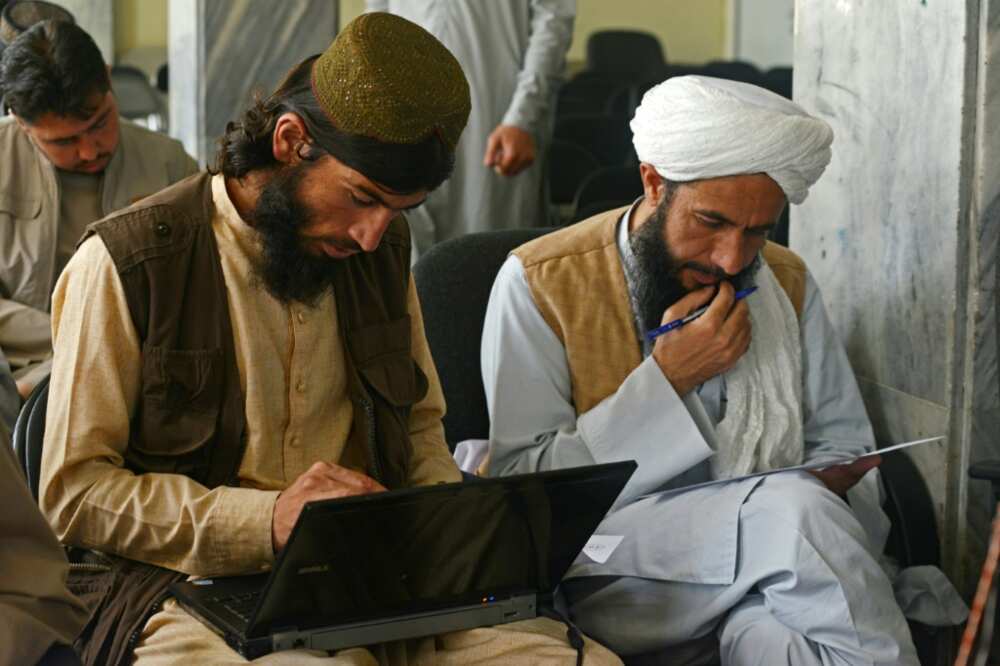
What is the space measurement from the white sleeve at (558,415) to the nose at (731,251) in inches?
8.9

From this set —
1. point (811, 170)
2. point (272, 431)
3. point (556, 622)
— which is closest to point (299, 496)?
point (272, 431)

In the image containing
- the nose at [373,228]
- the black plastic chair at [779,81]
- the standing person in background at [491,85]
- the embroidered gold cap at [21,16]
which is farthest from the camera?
the black plastic chair at [779,81]

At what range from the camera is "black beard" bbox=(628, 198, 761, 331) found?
2.72m

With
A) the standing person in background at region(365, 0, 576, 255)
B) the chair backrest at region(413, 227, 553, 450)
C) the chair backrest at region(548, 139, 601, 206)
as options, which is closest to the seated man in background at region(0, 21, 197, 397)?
the standing person in background at region(365, 0, 576, 255)

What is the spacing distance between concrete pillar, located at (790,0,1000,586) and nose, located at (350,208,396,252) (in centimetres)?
120

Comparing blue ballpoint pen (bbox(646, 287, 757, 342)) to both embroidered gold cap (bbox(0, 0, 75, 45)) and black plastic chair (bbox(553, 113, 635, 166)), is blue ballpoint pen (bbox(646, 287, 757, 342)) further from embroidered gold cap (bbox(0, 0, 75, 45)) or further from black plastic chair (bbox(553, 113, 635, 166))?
black plastic chair (bbox(553, 113, 635, 166))

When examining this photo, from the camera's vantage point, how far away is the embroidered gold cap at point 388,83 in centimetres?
216

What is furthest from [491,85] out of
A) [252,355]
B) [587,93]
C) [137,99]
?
[137,99]

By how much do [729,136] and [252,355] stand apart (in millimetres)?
980

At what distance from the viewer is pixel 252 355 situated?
2.24 metres

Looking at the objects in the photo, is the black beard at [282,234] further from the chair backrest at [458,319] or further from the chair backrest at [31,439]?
the chair backrest at [458,319]

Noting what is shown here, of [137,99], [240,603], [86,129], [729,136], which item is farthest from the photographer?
[137,99]

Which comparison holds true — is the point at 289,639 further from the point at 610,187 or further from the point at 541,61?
the point at 610,187

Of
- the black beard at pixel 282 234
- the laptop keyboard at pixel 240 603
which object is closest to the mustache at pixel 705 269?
the black beard at pixel 282 234
